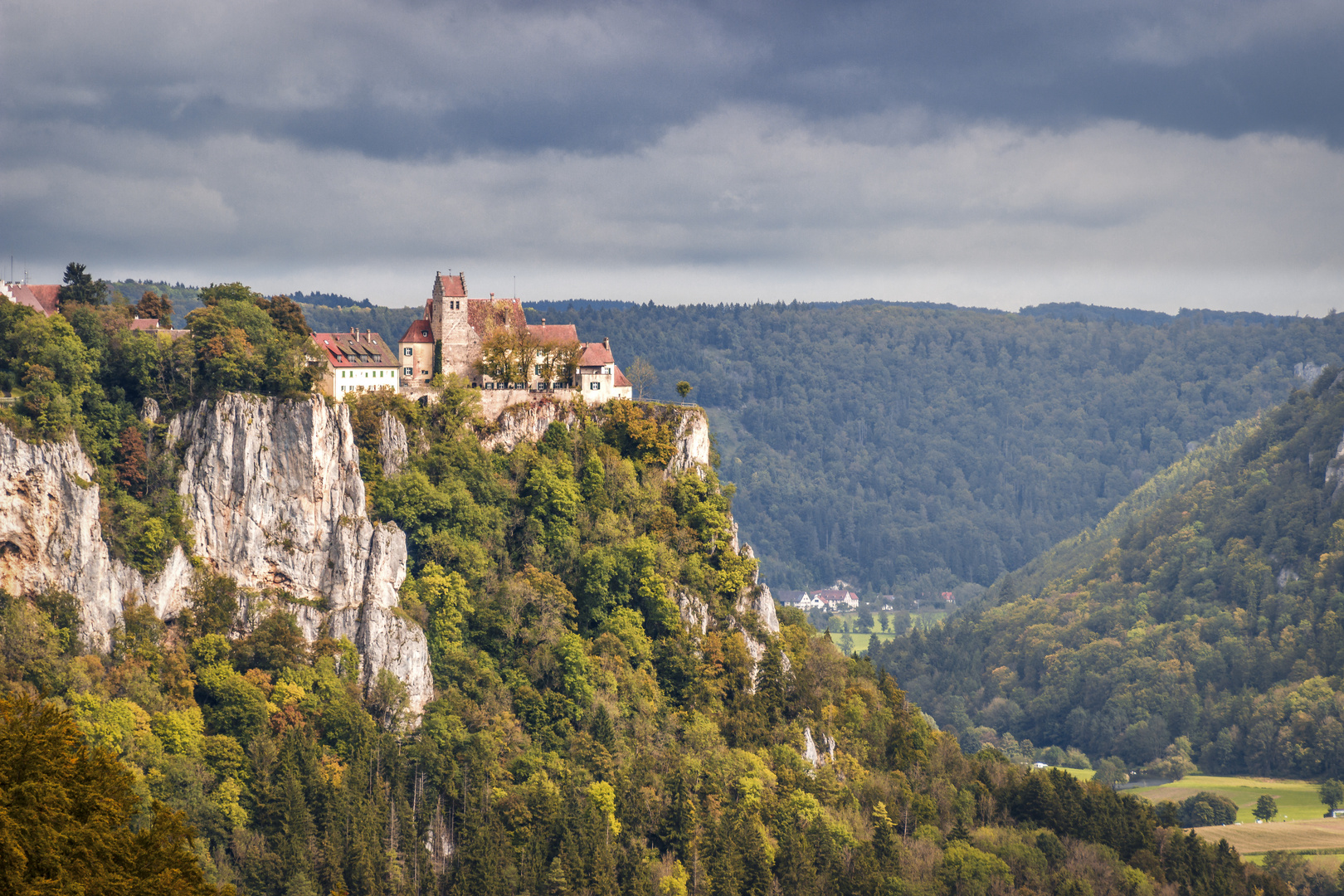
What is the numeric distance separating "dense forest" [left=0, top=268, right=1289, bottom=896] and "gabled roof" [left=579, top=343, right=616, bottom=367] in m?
4.62

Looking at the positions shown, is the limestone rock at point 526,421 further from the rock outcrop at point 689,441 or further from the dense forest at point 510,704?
the rock outcrop at point 689,441

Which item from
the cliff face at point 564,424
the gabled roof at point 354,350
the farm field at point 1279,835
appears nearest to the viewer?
the gabled roof at point 354,350

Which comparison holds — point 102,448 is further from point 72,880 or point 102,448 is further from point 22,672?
point 72,880

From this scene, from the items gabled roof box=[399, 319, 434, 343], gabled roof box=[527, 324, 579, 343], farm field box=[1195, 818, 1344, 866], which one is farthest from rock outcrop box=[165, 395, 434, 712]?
farm field box=[1195, 818, 1344, 866]

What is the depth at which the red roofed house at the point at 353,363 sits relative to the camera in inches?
4712

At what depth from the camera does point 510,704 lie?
11481 centimetres

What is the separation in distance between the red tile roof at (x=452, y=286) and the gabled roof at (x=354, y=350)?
6495 millimetres

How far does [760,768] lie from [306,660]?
3456cm

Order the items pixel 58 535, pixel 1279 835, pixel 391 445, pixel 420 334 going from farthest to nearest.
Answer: pixel 1279 835 → pixel 420 334 → pixel 391 445 → pixel 58 535

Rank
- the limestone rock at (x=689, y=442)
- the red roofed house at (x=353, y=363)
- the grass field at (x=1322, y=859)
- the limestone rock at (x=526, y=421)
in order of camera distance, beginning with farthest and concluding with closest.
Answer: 1. the grass field at (x=1322, y=859)
2. the limestone rock at (x=689, y=442)
3. the limestone rock at (x=526, y=421)
4. the red roofed house at (x=353, y=363)

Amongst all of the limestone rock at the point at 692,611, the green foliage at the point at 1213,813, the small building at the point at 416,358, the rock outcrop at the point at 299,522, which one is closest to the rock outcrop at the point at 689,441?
the limestone rock at the point at 692,611

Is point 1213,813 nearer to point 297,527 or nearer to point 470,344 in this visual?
point 470,344

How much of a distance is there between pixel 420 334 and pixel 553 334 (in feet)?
34.2

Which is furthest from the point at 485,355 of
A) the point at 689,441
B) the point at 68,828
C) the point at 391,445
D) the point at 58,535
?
the point at 68,828
